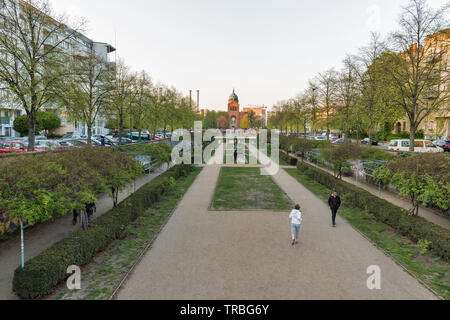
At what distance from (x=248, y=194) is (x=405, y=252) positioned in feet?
31.0

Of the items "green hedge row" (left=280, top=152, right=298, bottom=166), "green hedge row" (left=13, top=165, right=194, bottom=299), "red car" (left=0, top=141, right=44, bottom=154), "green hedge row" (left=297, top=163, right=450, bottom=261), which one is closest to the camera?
"green hedge row" (left=13, top=165, right=194, bottom=299)

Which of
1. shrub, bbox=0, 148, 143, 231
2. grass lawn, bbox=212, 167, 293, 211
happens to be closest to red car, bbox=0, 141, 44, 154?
shrub, bbox=0, 148, 143, 231

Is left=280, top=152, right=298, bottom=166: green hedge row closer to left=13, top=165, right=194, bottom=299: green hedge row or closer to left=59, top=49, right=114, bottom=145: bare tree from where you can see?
left=59, top=49, right=114, bottom=145: bare tree

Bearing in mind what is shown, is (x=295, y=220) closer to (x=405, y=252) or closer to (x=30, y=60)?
(x=405, y=252)

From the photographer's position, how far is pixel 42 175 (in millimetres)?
7617

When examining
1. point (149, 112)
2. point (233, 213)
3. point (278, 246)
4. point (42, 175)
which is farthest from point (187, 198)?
point (149, 112)

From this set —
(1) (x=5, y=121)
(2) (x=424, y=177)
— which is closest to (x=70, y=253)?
(2) (x=424, y=177)

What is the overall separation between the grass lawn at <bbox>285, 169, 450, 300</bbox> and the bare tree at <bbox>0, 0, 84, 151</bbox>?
58.4 ft

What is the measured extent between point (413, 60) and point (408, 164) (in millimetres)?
14700

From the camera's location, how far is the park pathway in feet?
22.2

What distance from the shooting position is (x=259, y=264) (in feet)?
27.1

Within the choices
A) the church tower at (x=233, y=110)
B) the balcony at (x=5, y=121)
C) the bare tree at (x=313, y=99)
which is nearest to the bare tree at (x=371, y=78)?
the bare tree at (x=313, y=99)

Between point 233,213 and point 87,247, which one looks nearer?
point 87,247
